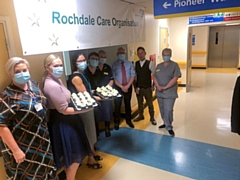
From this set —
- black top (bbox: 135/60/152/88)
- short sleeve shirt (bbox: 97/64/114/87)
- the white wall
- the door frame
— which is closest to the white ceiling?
the white wall

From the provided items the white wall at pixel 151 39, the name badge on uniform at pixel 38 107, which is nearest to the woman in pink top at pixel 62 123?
the name badge on uniform at pixel 38 107

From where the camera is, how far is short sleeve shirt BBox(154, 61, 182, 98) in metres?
3.00

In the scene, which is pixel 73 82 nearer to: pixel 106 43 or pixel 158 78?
pixel 106 43

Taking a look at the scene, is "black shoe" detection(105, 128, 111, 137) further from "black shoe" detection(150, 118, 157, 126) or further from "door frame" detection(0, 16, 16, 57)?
"door frame" detection(0, 16, 16, 57)

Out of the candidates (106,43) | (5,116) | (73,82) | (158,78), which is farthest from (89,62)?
(5,116)

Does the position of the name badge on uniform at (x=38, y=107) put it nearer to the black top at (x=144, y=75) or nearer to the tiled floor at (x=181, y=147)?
the tiled floor at (x=181, y=147)

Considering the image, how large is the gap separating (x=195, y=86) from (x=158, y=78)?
365cm

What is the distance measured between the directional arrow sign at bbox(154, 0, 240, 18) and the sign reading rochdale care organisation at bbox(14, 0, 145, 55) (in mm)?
657

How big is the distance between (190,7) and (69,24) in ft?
5.68

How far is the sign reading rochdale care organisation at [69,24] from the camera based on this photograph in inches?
66.4

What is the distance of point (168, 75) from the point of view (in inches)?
119

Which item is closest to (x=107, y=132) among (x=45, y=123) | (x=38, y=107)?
(x=45, y=123)

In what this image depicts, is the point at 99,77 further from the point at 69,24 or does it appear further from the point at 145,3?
the point at 145,3

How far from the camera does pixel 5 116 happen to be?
1386mm
